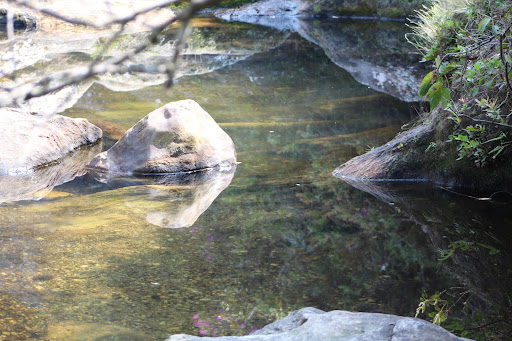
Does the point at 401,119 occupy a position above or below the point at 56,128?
below

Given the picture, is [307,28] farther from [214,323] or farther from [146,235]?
[214,323]

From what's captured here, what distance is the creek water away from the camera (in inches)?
127

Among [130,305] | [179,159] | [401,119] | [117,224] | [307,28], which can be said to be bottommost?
[307,28]

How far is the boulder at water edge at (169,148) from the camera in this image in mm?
6176

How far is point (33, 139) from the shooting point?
6.40 m

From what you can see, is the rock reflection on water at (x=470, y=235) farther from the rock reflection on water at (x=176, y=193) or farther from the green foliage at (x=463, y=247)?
the rock reflection on water at (x=176, y=193)

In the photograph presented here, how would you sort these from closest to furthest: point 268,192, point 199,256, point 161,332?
point 161,332 < point 199,256 < point 268,192

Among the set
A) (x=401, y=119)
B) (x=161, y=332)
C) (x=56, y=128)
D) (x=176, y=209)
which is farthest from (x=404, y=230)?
(x=56, y=128)

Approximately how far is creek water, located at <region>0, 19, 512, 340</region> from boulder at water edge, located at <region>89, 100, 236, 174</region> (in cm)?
27

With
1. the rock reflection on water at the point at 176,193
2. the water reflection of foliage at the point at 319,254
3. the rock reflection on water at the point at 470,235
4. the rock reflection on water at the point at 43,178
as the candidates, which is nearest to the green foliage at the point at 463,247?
the rock reflection on water at the point at 470,235

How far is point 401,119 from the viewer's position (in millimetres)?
8000

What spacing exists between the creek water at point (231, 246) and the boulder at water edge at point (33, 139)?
432mm

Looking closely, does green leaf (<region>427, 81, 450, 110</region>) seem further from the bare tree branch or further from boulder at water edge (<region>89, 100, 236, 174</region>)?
boulder at water edge (<region>89, 100, 236, 174</region>)

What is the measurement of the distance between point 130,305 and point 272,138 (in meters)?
4.26
